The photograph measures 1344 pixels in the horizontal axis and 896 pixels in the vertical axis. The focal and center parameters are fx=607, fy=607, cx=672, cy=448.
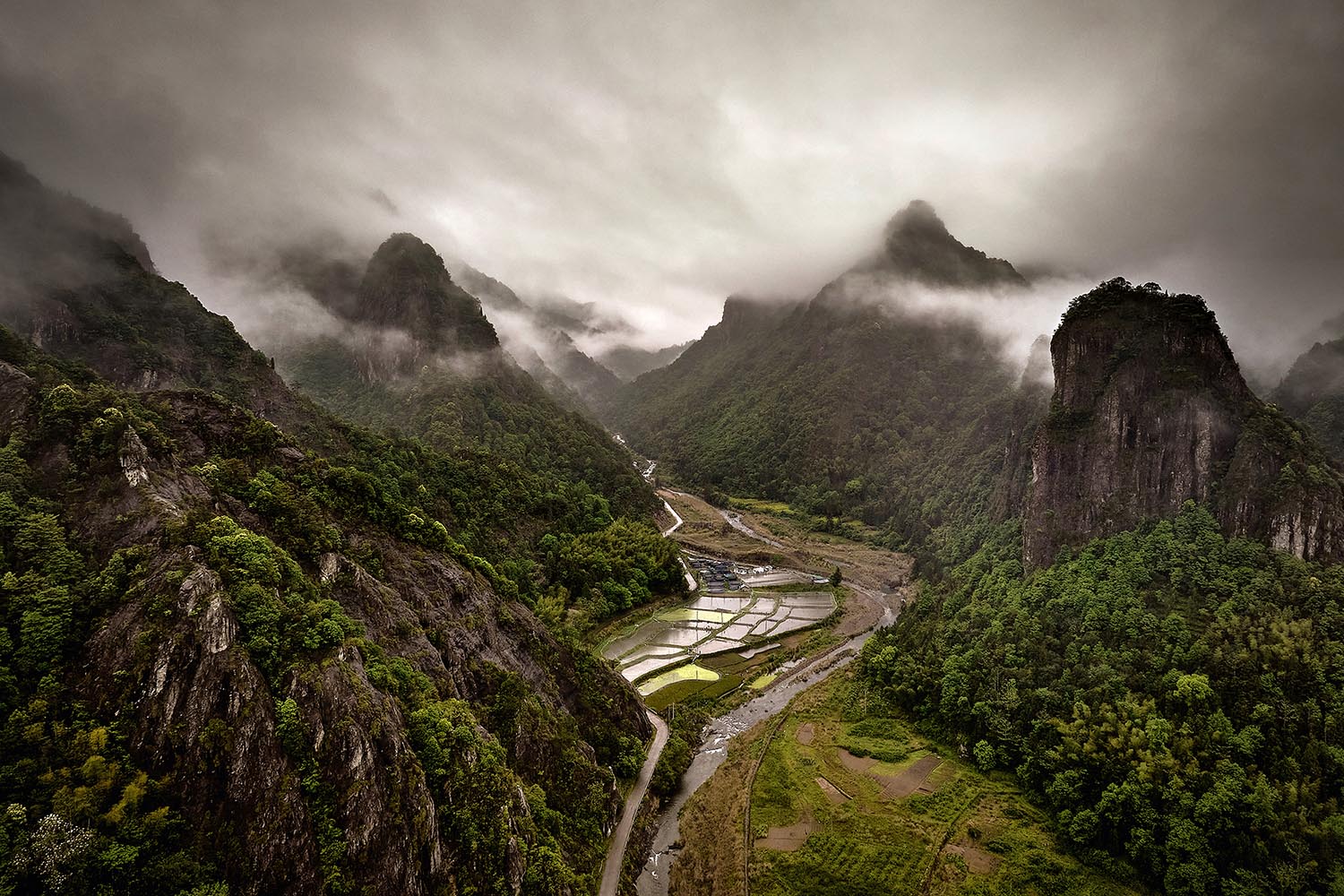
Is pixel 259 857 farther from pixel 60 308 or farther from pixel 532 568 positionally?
pixel 60 308

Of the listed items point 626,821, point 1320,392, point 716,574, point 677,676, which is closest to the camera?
point 626,821

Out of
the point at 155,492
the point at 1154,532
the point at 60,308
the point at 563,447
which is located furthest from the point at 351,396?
the point at 1154,532

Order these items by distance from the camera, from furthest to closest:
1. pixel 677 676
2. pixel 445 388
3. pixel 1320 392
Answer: pixel 445 388
pixel 1320 392
pixel 677 676

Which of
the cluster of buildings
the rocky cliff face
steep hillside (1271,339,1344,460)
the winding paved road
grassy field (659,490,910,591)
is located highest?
steep hillside (1271,339,1344,460)

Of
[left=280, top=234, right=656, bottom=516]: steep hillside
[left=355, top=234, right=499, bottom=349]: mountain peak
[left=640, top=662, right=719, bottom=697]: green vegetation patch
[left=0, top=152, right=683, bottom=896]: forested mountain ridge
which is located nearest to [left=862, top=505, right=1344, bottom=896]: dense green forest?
[left=640, top=662, right=719, bottom=697]: green vegetation patch

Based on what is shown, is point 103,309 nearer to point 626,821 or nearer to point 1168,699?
point 626,821

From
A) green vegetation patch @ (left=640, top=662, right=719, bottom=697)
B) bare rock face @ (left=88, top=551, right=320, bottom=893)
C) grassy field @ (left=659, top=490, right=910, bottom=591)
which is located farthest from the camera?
grassy field @ (left=659, top=490, right=910, bottom=591)

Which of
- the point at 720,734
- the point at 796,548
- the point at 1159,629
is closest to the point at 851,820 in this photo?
the point at 720,734

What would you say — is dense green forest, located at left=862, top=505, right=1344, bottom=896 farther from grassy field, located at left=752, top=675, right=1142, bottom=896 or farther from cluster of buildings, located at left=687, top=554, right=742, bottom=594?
cluster of buildings, located at left=687, top=554, right=742, bottom=594
